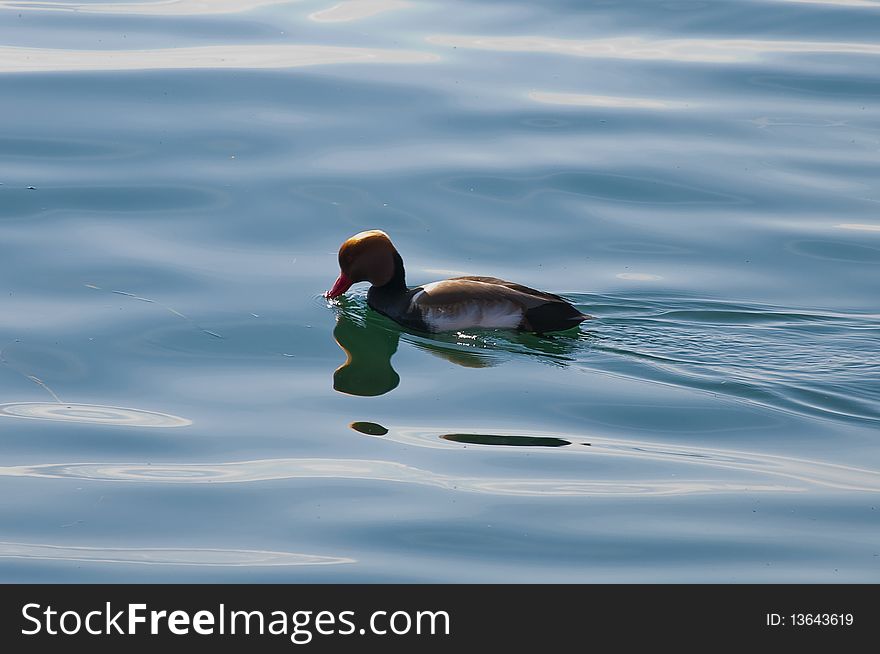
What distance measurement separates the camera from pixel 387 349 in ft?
32.1

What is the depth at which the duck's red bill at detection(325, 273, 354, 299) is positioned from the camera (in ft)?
33.3

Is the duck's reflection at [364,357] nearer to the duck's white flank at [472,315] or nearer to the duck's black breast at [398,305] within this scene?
the duck's black breast at [398,305]

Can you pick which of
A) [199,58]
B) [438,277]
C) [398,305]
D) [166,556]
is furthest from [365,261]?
[199,58]

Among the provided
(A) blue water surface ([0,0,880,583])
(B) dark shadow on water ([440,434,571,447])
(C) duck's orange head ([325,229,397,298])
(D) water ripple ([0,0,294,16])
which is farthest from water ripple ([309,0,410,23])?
(B) dark shadow on water ([440,434,571,447])

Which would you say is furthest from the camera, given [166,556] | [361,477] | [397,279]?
[397,279]

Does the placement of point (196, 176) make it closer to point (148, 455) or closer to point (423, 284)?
point (423, 284)

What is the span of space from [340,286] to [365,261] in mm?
257

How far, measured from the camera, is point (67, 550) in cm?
680

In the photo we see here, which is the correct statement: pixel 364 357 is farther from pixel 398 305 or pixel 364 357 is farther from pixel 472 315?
pixel 472 315

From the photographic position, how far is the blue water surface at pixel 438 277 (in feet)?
23.3

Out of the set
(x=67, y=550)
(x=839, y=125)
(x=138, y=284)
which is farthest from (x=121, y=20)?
(x=67, y=550)

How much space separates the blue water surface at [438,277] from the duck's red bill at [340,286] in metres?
0.24

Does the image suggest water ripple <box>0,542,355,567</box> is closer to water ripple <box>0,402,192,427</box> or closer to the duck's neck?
water ripple <box>0,402,192,427</box>

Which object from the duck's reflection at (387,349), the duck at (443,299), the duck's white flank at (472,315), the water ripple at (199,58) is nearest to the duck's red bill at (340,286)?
the duck at (443,299)
